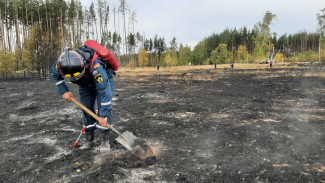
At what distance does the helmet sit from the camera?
4.04 m

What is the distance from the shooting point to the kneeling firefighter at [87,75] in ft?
13.4

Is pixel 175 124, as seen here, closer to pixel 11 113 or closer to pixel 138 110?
pixel 138 110

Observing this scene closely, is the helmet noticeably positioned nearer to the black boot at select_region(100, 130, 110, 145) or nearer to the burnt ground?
the black boot at select_region(100, 130, 110, 145)

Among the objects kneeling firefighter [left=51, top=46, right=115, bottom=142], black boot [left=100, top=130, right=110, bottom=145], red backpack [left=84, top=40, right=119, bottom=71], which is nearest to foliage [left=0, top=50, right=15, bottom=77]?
kneeling firefighter [left=51, top=46, right=115, bottom=142]

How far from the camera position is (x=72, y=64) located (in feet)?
13.2

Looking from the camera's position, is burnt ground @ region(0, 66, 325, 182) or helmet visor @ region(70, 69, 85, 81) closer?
burnt ground @ region(0, 66, 325, 182)

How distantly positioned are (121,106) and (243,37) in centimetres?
9772

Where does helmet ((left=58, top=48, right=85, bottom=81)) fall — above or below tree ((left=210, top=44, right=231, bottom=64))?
below

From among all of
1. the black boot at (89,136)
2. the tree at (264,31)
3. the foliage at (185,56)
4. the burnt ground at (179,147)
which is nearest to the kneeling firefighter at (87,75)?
the black boot at (89,136)

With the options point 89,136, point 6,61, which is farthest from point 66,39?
point 89,136

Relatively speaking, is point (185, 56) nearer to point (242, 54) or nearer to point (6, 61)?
point (242, 54)

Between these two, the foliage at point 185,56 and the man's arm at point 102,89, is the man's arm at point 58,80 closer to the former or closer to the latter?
the man's arm at point 102,89

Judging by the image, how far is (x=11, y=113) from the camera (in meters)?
8.59

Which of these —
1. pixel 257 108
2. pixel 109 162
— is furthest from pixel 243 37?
pixel 109 162
